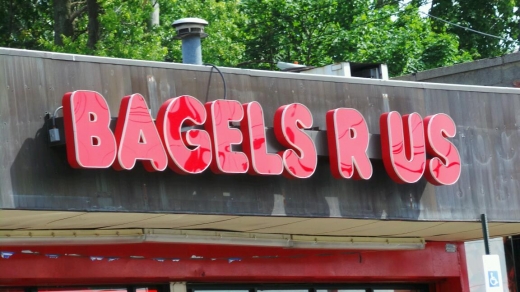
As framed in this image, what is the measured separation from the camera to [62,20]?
30.2 meters

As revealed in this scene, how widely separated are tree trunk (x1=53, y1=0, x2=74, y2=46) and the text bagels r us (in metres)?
17.2

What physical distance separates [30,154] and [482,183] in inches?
269

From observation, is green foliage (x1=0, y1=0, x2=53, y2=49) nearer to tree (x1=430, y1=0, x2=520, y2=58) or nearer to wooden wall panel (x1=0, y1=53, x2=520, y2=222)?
tree (x1=430, y1=0, x2=520, y2=58)

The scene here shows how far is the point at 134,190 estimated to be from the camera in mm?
12297

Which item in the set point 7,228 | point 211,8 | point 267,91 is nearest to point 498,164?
point 267,91

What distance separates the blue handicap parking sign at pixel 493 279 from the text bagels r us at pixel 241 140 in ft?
6.85

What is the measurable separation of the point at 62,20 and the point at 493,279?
2006 cm

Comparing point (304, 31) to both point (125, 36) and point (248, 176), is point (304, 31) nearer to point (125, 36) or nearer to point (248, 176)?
A: point (125, 36)

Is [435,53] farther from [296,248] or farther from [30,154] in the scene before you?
[30,154]

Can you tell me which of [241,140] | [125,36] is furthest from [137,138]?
[125,36]

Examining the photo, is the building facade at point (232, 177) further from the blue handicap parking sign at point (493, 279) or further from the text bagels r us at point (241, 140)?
the blue handicap parking sign at point (493, 279)

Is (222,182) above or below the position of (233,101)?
below

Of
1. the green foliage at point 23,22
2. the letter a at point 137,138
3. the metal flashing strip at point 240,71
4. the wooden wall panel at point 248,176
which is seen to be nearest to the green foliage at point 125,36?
the green foliage at point 23,22

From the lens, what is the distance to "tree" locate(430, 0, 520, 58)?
4091 cm
